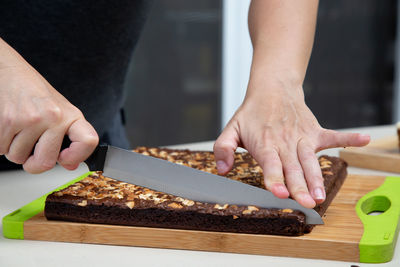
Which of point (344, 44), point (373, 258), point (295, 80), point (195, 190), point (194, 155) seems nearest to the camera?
point (373, 258)

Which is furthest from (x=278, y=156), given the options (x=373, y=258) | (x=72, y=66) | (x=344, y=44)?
(x=344, y=44)

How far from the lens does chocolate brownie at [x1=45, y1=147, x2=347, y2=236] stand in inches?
35.1

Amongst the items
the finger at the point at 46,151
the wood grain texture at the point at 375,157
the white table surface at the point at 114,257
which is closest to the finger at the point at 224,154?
the white table surface at the point at 114,257

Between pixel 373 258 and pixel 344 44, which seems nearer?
pixel 373 258

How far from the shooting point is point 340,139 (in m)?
1.05

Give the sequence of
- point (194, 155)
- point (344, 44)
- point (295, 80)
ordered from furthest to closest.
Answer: point (344, 44) < point (194, 155) < point (295, 80)

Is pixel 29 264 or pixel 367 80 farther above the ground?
pixel 29 264

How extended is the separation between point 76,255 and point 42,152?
0.58 ft

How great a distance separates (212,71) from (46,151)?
2.95 meters

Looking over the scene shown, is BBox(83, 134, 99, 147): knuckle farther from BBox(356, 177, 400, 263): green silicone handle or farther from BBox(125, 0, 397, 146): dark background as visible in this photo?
BBox(125, 0, 397, 146): dark background

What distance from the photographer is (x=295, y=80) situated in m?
1.18

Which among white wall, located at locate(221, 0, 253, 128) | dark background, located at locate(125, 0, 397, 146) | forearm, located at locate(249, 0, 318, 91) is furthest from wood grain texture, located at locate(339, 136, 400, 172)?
white wall, located at locate(221, 0, 253, 128)

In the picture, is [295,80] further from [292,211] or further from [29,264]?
[29,264]

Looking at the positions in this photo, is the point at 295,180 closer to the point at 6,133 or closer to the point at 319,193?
the point at 319,193
